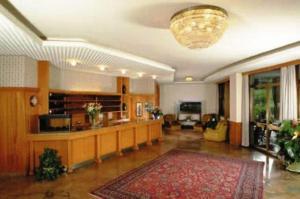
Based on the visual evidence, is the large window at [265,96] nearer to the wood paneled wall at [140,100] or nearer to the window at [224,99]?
the window at [224,99]

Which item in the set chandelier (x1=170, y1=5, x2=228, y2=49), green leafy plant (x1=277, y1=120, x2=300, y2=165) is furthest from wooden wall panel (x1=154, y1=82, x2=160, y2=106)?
chandelier (x1=170, y1=5, x2=228, y2=49)

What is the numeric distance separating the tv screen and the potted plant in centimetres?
685

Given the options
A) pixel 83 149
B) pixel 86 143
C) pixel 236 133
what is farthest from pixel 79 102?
pixel 236 133

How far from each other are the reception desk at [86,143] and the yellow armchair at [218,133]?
317 centimetres

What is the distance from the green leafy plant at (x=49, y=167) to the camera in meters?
4.42

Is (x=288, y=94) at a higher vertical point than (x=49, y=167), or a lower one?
higher

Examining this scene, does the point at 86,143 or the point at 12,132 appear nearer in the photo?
the point at 12,132

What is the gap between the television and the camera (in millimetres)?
12102

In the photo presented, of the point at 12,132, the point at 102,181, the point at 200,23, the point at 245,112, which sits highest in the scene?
the point at 200,23

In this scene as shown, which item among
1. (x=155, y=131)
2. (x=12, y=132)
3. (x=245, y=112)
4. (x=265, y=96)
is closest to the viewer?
(x=12, y=132)

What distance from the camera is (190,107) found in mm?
12234

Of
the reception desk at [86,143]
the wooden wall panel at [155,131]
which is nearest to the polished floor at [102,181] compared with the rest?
the reception desk at [86,143]

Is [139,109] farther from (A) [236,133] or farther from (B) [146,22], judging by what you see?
(B) [146,22]

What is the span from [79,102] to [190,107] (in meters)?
6.95
